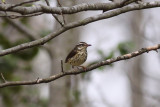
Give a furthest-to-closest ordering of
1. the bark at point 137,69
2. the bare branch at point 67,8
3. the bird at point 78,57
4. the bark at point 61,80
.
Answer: the bark at point 137,69 → the bark at point 61,80 → the bird at point 78,57 → the bare branch at point 67,8

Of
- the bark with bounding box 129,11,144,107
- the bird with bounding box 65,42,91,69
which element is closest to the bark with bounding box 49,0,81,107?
the bird with bounding box 65,42,91,69

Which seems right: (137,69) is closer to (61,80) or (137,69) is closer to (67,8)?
(61,80)

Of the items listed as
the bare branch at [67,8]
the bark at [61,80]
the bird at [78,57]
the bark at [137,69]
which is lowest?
the bark at [137,69]

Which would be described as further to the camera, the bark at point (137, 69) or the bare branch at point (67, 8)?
the bark at point (137, 69)

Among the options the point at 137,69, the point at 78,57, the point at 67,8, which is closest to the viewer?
the point at 67,8

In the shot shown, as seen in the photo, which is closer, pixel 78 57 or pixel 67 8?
pixel 67 8

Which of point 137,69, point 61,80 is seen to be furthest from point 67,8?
point 137,69

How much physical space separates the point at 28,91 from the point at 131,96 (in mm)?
6186

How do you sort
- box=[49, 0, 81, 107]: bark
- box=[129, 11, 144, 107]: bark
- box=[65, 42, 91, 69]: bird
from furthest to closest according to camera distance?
box=[129, 11, 144, 107]: bark → box=[49, 0, 81, 107]: bark → box=[65, 42, 91, 69]: bird

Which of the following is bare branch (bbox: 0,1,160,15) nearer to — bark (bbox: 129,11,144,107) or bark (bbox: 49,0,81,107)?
bark (bbox: 49,0,81,107)

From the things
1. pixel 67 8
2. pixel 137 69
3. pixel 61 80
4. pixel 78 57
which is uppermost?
pixel 67 8

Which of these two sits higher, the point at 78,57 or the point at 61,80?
the point at 78,57

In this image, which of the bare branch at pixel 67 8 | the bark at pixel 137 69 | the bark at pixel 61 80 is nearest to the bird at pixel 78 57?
the bark at pixel 61 80

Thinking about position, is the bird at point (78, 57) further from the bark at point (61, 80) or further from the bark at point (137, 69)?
the bark at point (137, 69)
